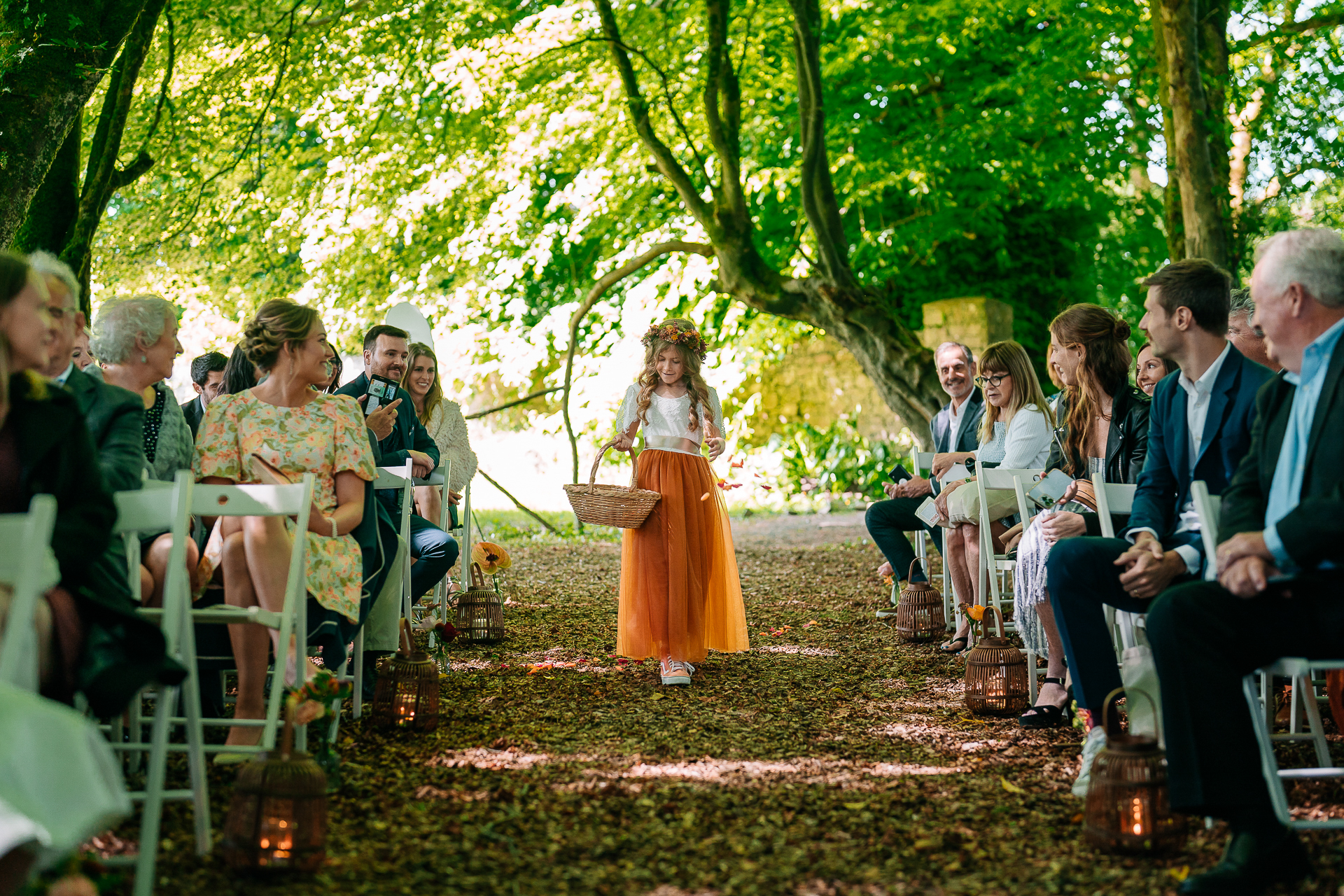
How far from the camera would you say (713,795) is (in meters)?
3.46

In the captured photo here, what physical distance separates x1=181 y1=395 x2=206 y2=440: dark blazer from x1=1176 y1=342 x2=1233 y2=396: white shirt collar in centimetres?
401

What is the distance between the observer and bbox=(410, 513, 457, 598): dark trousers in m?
5.46

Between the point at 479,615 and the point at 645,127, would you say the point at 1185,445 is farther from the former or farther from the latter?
the point at 645,127

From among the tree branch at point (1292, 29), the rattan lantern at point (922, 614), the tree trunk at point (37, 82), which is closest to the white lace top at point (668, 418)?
the rattan lantern at point (922, 614)

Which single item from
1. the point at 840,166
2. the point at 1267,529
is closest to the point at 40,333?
the point at 1267,529

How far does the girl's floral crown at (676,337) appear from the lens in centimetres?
545

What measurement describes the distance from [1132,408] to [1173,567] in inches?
44.5

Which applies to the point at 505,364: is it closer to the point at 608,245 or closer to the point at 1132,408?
the point at 608,245

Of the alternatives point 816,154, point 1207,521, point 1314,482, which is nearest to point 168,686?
point 1207,521

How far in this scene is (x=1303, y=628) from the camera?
8.84 ft

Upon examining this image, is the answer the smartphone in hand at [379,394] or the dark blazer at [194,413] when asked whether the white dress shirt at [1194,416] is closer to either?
the smartphone in hand at [379,394]

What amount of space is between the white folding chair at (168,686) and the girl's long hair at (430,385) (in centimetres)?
349

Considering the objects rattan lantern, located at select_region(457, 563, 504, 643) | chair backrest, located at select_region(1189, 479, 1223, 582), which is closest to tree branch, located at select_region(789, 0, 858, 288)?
rattan lantern, located at select_region(457, 563, 504, 643)

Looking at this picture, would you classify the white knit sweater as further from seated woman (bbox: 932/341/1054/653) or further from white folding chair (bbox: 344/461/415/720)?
seated woman (bbox: 932/341/1054/653)
